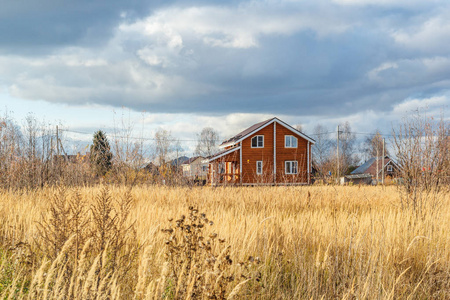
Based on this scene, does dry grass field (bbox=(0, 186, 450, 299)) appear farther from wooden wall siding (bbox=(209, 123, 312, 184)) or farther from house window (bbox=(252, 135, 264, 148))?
house window (bbox=(252, 135, 264, 148))

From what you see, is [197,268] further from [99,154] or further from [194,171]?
[99,154]

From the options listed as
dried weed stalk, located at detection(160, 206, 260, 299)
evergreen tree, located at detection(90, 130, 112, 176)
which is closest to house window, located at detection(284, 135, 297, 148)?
evergreen tree, located at detection(90, 130, 112, 176)

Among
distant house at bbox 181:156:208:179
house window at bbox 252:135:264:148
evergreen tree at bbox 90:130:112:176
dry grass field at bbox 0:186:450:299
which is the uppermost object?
house window at bbox 252:135:264:148

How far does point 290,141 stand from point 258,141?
3.19 metres

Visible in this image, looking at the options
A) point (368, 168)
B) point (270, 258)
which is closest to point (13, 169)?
point (270, 258)

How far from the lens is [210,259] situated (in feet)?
8.65

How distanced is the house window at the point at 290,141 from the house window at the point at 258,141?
2.32m

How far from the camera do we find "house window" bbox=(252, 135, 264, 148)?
3356cm

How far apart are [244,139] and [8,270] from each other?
98.0 ft

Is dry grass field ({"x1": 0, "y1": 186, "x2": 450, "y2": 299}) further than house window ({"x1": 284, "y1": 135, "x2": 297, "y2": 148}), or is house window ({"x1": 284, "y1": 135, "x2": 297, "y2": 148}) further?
house window ({"x1": 284, "y1": 135, "x2": 297, "y2": 148})

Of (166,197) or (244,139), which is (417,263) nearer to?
(166,197)

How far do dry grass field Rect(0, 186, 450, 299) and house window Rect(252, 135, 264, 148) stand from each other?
26.5 meters

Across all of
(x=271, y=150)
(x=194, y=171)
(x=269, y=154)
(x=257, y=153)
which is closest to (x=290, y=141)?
(x=271, y=150)

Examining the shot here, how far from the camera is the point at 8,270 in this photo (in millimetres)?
3854
